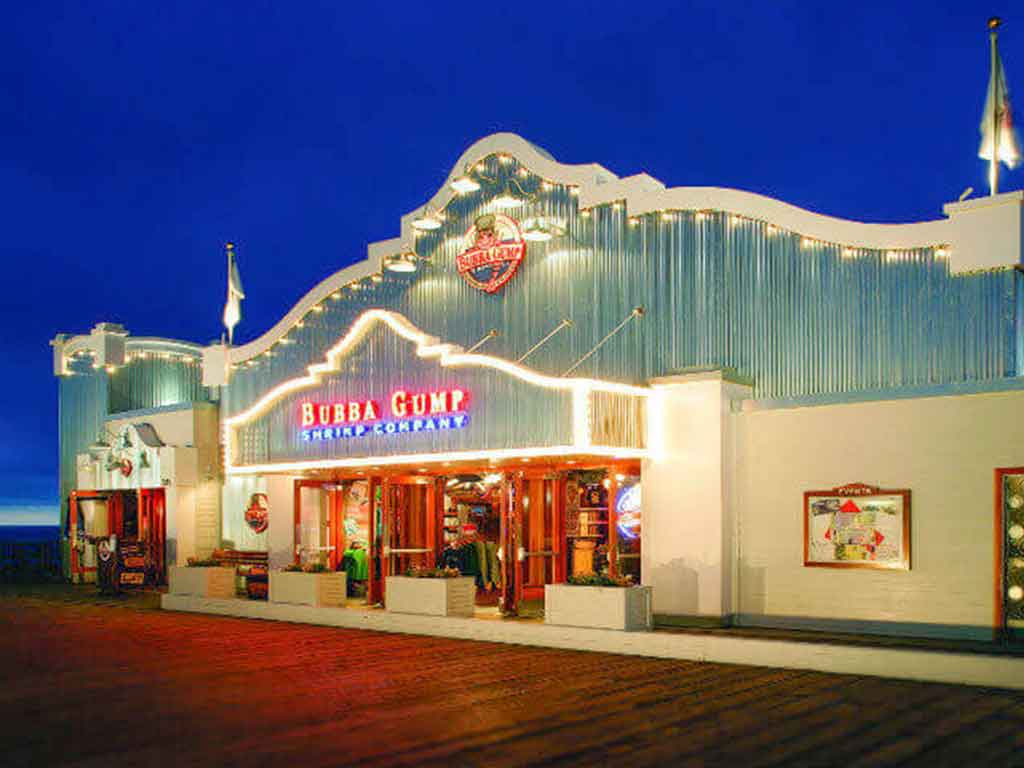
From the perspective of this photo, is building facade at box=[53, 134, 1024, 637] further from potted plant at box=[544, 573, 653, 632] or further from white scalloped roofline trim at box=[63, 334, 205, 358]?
white scalloped roofline trim at box=[63, 334, 205, 358]

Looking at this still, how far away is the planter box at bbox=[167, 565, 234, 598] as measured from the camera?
21.8m

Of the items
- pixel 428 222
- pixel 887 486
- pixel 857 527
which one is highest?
pixel 428 222

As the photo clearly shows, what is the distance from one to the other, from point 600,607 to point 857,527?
12.2ft

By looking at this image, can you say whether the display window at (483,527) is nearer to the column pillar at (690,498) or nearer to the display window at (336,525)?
the display window at (336,525)

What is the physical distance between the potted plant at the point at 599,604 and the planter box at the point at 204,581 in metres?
8.73

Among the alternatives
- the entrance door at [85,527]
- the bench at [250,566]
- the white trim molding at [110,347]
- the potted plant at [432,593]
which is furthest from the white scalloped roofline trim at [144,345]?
the potted plant at [432,593]

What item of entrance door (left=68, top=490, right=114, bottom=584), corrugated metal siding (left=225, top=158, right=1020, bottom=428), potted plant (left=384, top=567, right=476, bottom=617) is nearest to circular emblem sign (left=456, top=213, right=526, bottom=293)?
corrugated metal siding (left=225, top=158, right=1020, bottom=428)

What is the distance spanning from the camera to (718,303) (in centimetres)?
1711

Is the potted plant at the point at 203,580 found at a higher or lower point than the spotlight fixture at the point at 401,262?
lower

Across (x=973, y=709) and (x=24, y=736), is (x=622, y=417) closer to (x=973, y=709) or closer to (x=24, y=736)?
(x=973, y=709)

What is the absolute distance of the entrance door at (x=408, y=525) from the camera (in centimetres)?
2025

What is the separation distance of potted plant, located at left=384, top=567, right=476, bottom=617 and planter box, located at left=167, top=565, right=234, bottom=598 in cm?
529

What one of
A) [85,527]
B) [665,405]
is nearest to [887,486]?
[665,405]

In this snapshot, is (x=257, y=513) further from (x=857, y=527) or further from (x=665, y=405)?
(x=857, y=527)
